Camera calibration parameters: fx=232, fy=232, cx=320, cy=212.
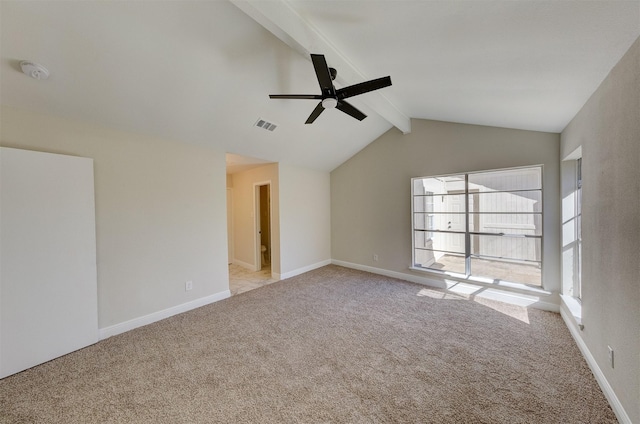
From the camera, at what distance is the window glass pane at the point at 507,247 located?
360 centimetres

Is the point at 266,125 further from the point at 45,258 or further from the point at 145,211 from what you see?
the point at 45,258

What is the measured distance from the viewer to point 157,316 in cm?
305

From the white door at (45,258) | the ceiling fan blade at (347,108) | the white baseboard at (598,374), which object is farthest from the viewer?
the ceiling fan blade at (347,108)

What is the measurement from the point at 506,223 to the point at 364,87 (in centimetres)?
367

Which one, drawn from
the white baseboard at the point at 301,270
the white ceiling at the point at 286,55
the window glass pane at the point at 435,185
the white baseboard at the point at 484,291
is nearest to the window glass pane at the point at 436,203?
the window glass pane at the point at 435,185

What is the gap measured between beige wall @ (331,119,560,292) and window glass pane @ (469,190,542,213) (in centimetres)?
42

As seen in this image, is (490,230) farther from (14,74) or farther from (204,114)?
(14,74)

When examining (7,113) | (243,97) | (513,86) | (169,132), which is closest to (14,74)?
(7,113)

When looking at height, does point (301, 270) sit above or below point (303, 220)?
below

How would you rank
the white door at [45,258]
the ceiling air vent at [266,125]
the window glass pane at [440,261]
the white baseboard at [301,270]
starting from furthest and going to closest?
1. the white baseboard at [301,270]
2. the window glass pane at [440,261]
3. the ceiling air vent at [266,125]
4. the white door at [45,258]

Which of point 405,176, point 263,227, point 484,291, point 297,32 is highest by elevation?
point 297,32

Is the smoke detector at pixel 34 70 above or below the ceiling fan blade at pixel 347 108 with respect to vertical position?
above

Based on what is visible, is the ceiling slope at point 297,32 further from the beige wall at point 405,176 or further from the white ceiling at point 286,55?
the beige wall at point 405,176

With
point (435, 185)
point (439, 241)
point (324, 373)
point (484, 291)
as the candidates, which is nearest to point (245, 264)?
point (324, 373)
